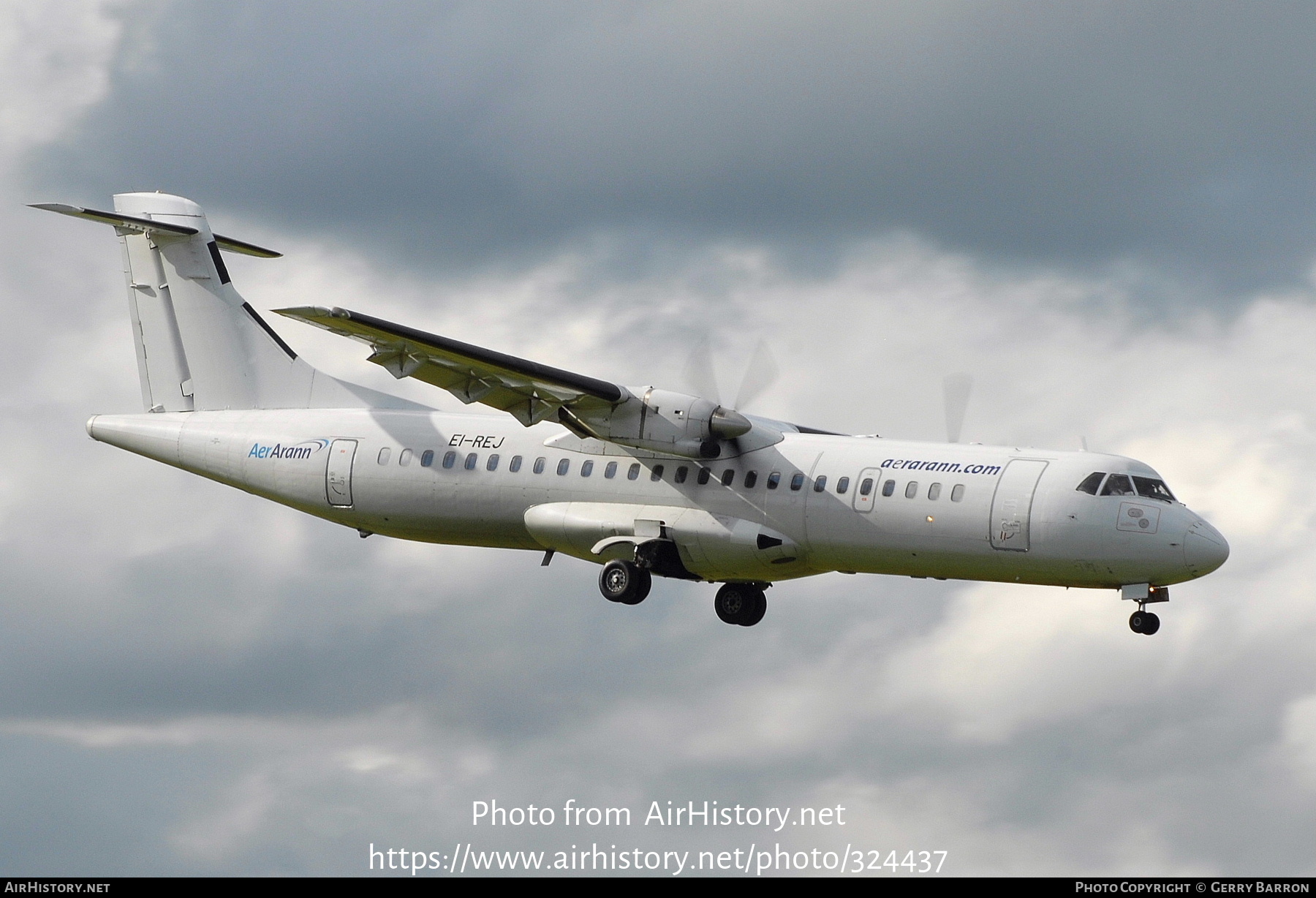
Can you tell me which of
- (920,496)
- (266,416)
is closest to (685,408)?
(920,496)

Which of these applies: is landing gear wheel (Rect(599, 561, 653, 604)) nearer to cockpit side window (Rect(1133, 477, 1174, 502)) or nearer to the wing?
the wing

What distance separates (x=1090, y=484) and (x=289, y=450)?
44.0ft

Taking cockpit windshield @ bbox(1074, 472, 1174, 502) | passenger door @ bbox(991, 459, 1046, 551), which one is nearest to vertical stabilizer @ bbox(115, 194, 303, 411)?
passenger door @ bbox(991, 459, 1046, 551)

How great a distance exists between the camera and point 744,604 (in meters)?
27.0

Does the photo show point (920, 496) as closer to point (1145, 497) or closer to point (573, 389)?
point (1145, 497)

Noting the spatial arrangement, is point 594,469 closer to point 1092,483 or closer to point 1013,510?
point 1013,510

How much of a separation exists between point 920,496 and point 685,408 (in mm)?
3774

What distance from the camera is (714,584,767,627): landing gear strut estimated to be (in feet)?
88.5

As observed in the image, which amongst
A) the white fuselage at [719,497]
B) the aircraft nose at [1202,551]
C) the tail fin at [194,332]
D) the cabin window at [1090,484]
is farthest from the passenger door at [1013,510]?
the tail fin at [194,332]

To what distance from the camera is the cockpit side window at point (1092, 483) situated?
888 inches

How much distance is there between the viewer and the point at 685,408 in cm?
2453

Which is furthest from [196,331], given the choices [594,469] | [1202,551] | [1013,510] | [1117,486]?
[1202,551]

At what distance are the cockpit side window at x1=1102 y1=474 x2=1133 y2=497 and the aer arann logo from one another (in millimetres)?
12860

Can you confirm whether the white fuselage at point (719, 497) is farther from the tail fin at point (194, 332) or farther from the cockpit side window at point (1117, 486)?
the tail fin at point (194, 332)
